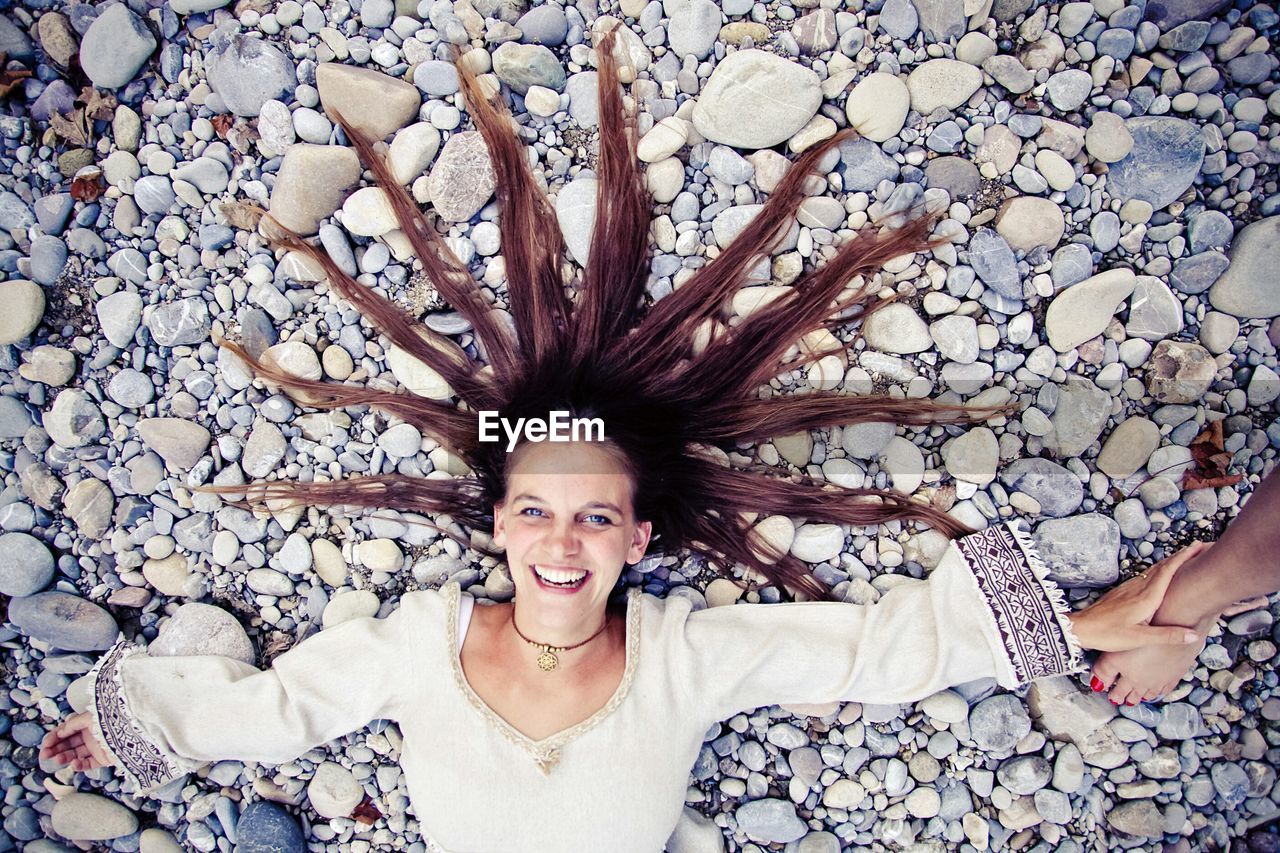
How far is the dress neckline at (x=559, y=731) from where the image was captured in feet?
6.12

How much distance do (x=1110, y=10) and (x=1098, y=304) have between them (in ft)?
2.61

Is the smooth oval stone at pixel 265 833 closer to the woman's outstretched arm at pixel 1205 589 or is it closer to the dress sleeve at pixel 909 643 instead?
the dress sleeve at pixel 909 643

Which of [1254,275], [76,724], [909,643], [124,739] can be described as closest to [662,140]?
[909,643]

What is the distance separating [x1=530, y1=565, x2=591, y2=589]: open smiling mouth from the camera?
1788mm

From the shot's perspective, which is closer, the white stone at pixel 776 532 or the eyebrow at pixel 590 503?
the eyebrow at pixel 590 503

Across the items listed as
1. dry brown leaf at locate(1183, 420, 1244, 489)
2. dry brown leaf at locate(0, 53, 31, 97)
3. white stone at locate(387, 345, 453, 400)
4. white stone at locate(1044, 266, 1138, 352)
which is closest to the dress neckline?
white stone at locate(387, 345, 453, 400)

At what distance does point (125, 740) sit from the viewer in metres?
2.01

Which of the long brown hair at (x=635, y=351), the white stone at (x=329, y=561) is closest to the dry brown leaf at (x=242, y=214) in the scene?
the long brown hair at (x=635, y=351)

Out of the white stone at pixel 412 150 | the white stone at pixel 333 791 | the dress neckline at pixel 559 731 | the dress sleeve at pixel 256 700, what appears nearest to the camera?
the dress neckline at pixel 559 731

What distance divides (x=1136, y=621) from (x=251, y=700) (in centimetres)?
227

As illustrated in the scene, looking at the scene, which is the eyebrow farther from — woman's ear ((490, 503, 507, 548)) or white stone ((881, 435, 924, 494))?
white stone ((881, 435, 924, 494))

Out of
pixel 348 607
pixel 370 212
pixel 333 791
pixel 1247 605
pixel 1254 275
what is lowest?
pixel 333 791

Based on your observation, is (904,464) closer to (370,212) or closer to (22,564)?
(370,212)

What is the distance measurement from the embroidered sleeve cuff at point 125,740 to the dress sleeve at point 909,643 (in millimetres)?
1380
